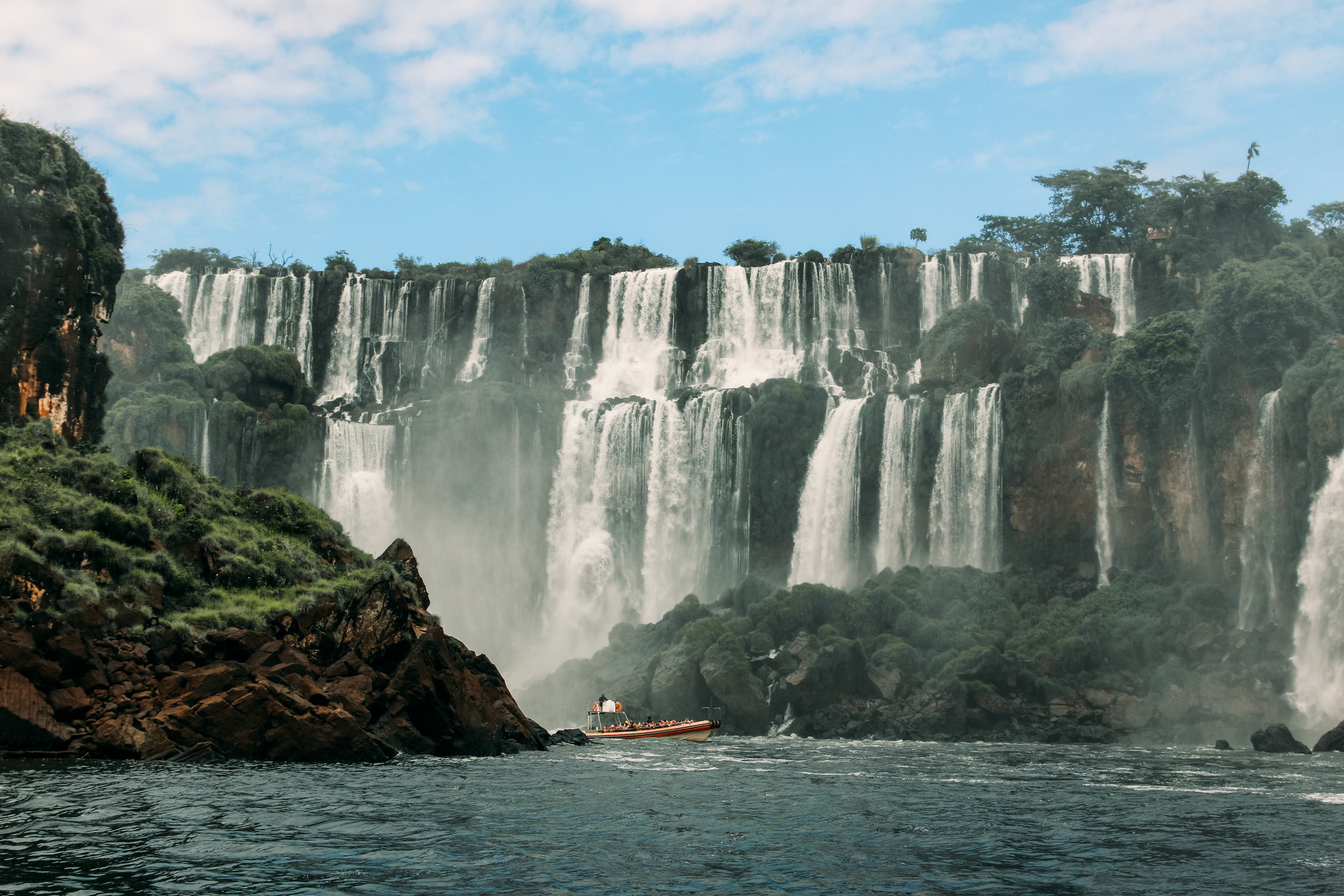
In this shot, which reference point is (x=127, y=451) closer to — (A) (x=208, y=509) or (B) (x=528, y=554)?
(B) (x=528, y=554)

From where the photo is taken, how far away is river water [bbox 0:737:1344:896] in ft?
57.5

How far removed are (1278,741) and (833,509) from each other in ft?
96.8

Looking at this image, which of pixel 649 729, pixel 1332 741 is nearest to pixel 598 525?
pixel 649 729

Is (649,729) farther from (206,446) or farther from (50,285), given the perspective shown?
(206,446)

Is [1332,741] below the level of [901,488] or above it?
below

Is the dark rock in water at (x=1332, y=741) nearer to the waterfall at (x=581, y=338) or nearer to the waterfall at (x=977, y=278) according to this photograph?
the waterfall at (x=977, y=278)

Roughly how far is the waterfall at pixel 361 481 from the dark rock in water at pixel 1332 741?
52.3 meters

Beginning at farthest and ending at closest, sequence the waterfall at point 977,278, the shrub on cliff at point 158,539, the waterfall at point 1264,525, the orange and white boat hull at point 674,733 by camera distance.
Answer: the waterfall at point 977,278, the waterfall at point 1264,525, the orange and white boat hull at point 674,733, the shrub on cliff at point 158,539

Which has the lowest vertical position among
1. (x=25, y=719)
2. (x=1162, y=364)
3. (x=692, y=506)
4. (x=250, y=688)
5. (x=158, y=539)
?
(x=25, y=719)

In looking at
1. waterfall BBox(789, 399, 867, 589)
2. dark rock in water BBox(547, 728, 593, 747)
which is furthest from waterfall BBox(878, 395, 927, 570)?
dark rock in water BBox(547, 728, 593, 747)

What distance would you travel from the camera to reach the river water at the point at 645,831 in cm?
1753

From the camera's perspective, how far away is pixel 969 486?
68438 millimetres

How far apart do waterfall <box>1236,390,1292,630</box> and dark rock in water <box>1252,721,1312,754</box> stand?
10.3 m

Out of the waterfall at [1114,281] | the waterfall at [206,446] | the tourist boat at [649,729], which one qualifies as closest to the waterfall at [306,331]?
the waterfall at [206,446]
